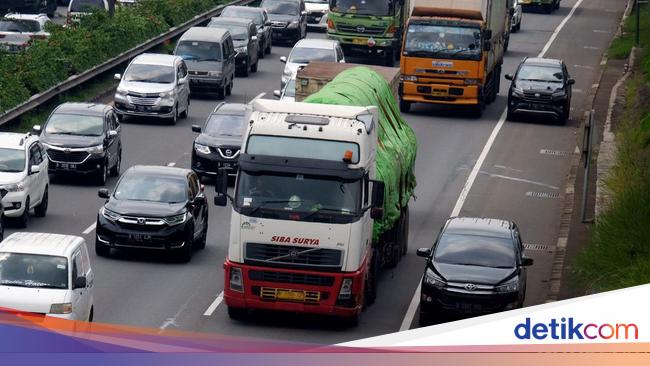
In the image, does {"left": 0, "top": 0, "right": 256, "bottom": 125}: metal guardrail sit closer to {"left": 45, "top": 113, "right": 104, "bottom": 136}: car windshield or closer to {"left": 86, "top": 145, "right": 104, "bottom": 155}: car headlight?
{"left": 45, "top": 113, "right": 104, "bottom": 136}: car windshield

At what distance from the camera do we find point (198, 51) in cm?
4803

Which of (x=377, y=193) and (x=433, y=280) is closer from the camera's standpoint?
(x=377, y=193)

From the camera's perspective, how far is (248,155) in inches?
869

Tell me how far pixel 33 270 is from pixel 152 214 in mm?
6866

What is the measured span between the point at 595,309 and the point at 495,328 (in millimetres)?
550

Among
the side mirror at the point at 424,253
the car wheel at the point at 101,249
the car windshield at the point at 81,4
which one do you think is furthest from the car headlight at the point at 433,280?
the car windshield at the point at 81,4

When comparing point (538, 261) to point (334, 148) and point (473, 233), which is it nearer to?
point (473, 233)

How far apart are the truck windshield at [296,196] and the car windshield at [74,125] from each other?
13119 mm

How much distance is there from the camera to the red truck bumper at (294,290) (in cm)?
2222

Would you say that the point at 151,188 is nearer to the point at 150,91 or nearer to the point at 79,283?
the point at 79,283

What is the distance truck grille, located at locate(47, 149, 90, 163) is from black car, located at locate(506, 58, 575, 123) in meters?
16.2

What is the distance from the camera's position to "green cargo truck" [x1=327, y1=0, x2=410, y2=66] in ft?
179

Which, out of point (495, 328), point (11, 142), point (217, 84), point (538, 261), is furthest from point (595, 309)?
point (217, 84)

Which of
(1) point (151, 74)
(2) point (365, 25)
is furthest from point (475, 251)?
(2) point (365, 25)
